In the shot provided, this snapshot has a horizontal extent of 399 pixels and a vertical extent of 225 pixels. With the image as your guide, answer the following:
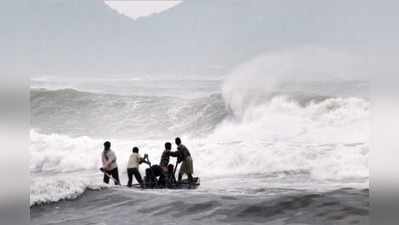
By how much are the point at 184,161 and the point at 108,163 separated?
66cm

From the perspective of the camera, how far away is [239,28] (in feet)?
24.0

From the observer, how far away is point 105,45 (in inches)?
294

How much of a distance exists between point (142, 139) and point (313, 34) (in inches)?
67.4

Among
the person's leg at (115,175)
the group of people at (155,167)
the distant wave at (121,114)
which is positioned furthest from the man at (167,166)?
the person's leg at (115,175)

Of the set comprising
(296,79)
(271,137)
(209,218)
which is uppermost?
(296,79)

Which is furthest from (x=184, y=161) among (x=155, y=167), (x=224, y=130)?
(x=224, y=130)

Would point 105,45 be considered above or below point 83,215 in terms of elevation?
above

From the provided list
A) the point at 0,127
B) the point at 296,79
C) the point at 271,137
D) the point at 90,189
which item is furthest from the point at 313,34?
the point at 0,127

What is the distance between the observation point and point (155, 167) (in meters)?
7.43

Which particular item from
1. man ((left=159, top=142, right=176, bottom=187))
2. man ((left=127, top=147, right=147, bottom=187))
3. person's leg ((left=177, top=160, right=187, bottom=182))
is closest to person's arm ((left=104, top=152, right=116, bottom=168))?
man ((left=127, top=147, right=147, bottom=187))

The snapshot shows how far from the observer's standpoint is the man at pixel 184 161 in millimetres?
7371

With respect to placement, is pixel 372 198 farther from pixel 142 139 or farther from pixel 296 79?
pixel 142 139

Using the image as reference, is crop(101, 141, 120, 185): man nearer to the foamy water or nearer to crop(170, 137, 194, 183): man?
the foamy water

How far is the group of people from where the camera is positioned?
291 inches
